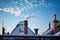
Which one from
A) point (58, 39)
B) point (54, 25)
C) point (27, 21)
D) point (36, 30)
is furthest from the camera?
point (54, 25)

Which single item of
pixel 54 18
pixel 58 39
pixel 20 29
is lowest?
pixel 58 39

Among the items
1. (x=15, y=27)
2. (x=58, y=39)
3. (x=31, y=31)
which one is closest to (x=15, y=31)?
(x=15, y=27)

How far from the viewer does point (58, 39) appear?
3.69 metres

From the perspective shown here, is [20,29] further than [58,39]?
Yes

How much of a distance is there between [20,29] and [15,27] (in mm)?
366

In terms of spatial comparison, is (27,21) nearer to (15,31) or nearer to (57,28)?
(15,31)

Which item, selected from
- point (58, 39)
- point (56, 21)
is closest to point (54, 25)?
point (56, 21)

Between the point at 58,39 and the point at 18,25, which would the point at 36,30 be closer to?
the point at 18,25

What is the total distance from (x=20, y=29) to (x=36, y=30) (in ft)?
3.98

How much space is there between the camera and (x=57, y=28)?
32.9 feet

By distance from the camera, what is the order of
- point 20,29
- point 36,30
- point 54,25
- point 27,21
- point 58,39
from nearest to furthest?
point 58,39 < point 27,21 < point 36,30 < point 20,29 < point 54,25

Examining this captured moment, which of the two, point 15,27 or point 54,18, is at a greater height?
point 54,18

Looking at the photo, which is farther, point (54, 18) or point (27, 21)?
point (54, 18)

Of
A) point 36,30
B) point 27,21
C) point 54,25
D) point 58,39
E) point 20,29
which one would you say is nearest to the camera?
point 58,39
